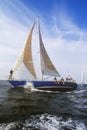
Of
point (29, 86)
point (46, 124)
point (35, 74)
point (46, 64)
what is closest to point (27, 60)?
point (35, 74)

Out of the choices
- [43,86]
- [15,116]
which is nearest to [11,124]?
[15,116]

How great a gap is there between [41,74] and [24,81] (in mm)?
2965

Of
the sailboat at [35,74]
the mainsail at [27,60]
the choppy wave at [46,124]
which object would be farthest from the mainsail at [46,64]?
the choppy wave at [46,124]

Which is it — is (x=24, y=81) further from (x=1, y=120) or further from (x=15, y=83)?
(x=1, y=120)

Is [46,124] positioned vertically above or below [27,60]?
below

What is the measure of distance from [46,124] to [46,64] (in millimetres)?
21580

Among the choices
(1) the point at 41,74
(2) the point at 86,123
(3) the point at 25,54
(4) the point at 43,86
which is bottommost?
(2) the point at 86,123

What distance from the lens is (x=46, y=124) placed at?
9.78m

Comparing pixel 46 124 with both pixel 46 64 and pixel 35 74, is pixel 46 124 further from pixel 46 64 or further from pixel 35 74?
pixel 46 64

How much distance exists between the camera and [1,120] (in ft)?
33.0

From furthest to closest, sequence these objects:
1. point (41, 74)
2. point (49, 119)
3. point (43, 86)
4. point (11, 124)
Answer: point (41, 74), point (43, 86), point (49, 119), point (11, 124)

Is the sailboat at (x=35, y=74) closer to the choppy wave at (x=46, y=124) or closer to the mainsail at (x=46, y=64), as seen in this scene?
the mainsail at (x=46, y=64)

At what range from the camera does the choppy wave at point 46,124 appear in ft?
29.6

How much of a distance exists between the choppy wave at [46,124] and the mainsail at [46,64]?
19317 mm
